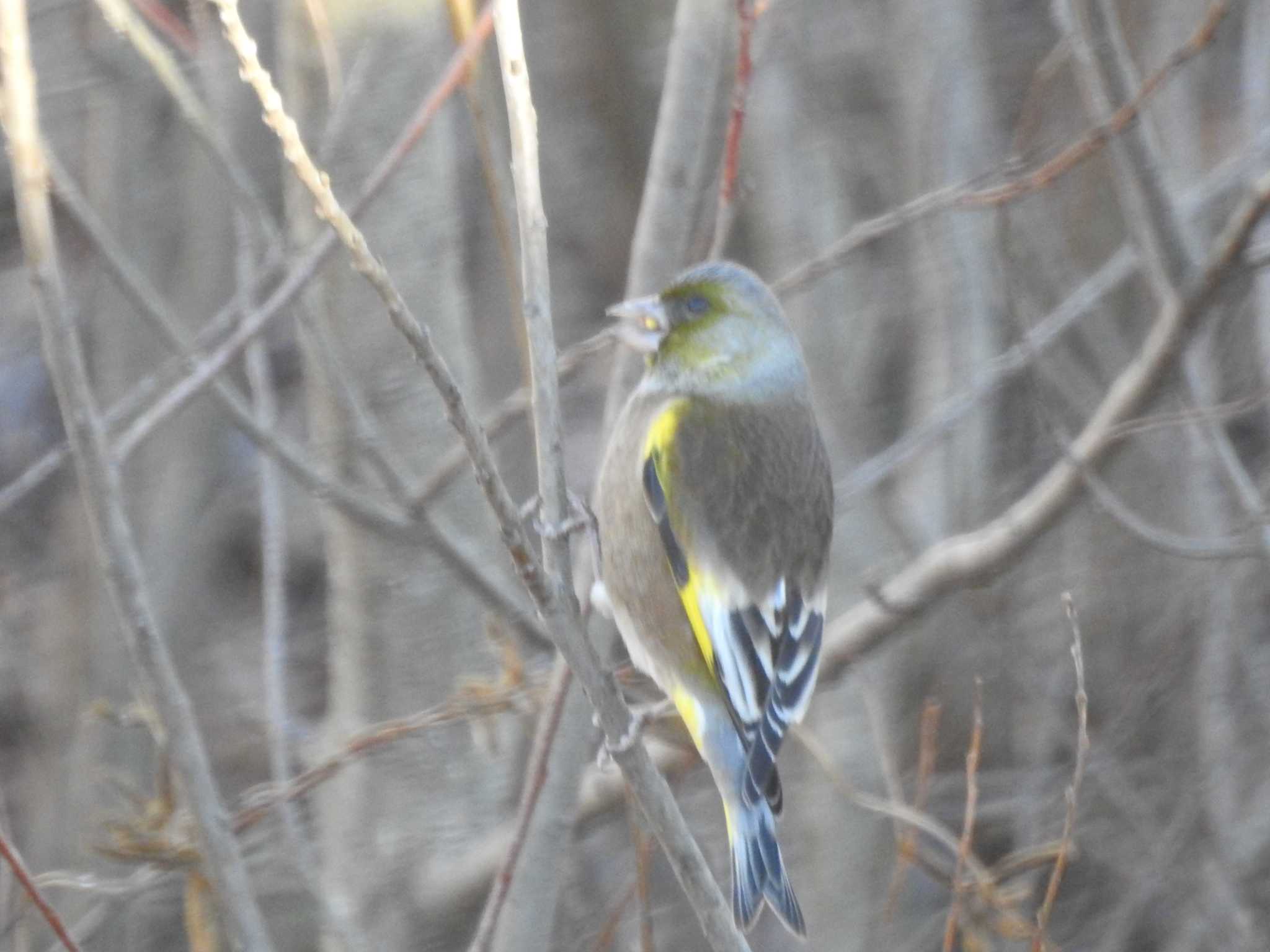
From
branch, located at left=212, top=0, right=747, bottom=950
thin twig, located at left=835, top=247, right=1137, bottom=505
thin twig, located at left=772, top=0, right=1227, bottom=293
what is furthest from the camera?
thin twig, located at left=835, top=247, right=1137, bottom=505

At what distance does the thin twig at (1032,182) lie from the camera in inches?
119

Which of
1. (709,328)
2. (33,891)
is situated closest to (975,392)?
(709,328)

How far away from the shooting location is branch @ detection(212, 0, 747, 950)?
1.88 meters

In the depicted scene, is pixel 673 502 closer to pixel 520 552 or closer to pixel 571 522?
pixel 571 522

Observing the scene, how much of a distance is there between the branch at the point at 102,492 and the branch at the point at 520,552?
368 mm

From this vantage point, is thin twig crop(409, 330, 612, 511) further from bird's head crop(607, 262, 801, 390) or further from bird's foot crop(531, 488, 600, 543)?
bird's foot crop(531, 488, 600, 543)

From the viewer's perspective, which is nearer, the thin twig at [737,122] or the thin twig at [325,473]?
the thin twig at [737,122]

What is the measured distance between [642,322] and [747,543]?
499mm

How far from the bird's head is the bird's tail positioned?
922 mm

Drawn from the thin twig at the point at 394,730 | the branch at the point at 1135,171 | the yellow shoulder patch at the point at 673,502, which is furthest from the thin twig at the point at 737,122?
the thin twig at the point at 394,730

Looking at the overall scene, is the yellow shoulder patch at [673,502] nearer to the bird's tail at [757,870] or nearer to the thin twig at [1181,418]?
the bird's tail at [757,870]

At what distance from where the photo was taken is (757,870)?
277 cm

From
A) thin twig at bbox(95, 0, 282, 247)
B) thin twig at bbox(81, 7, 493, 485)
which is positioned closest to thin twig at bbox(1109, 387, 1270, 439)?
thin twig at bbox(81, 7, 493, 485)

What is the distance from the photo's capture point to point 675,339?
3.28 metres
